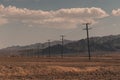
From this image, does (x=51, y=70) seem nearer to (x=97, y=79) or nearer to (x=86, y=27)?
(x=97, y=79)

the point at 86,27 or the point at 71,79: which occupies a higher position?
the point at 86,27

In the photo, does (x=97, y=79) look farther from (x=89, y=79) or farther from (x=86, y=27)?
(x=86, y=27)

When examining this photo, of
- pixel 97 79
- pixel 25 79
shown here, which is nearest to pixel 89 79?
pixel 97 79

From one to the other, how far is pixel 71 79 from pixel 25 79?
17.1 ft

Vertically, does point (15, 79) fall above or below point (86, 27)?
below

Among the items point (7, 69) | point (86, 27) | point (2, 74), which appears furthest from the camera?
point (86, 27)

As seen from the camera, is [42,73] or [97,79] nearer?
[97,79]

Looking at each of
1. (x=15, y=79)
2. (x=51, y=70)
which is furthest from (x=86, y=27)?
(x=15, y=79)

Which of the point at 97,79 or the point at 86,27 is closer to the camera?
the point at 97,79

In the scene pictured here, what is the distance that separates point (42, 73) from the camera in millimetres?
48406

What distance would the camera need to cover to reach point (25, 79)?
39281 mm

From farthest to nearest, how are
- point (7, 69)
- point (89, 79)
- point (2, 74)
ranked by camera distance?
point (7, 69) → point (2, 74) → point (89, 79)

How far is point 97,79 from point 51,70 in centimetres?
1394

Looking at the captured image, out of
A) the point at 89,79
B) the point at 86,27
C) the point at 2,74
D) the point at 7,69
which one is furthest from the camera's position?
the point at 86,27
